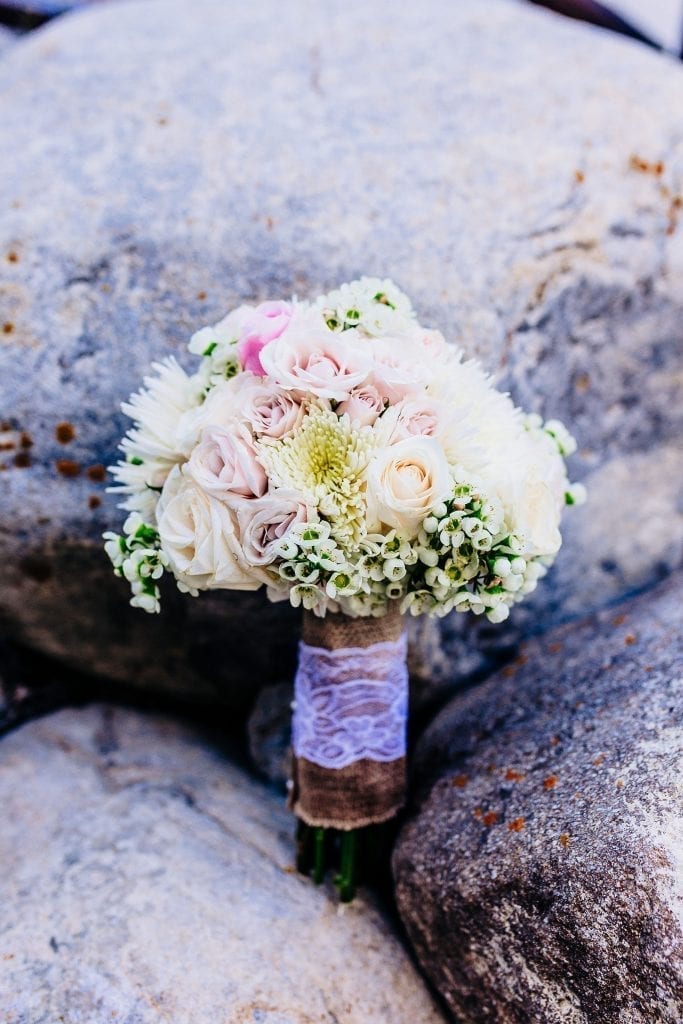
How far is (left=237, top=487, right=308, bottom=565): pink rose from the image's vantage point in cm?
157

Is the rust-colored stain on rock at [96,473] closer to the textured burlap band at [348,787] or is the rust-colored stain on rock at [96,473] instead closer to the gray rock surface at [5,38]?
the textured burlap band at [348,787]

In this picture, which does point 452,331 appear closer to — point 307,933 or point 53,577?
A: point 53,577

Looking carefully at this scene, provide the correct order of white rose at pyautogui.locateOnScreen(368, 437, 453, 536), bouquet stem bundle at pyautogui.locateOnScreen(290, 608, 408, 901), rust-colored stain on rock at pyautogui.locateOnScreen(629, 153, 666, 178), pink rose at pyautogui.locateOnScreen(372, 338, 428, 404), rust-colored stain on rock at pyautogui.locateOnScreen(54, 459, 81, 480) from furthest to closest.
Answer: rust-colored stain on rock at pyautogui.locateOnScreen(629, 153, 666, 178) < rust-colored stain on rock at pyautogui.locateOnScreen(54, 459, 81, 480) < bouquet stem bundle at pyautogui.locateOnScreen(290, 608, 408, 901) < pink rose at pyautogui.locateOnScreen(372, 338, 428, 404) < white rose at pyautogui.locateOnScreen(368, 437, 453, 536)

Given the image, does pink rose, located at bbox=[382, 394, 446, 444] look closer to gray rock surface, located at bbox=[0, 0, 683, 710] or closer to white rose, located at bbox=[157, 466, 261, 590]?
white rose, located at bbox=[157, 466, 261, 590]

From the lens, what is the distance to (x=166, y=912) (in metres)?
1.93

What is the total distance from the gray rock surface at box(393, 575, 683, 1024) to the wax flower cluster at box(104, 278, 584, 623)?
1.42ft

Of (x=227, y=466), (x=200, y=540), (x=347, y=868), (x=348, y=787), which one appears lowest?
(x=347, y=868)

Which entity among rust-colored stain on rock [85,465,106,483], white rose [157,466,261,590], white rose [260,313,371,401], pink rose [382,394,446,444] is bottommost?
rust-colored stain on rock [85,465,106,483]

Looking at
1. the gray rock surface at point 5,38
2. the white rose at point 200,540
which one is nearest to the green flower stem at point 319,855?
the white rose at point 200,540

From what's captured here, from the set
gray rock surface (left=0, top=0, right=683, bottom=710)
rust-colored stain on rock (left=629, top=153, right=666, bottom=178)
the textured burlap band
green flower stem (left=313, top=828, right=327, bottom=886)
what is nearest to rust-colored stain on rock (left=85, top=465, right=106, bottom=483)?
gray rock surface (left=0, top=0, right=683, bottom=710)

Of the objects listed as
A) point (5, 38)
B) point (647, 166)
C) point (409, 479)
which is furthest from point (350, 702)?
point (5, 38)

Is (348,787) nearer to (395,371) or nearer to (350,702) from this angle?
(350,702)

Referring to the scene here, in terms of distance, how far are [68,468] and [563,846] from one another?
5.00 feet

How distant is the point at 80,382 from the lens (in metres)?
2.30
